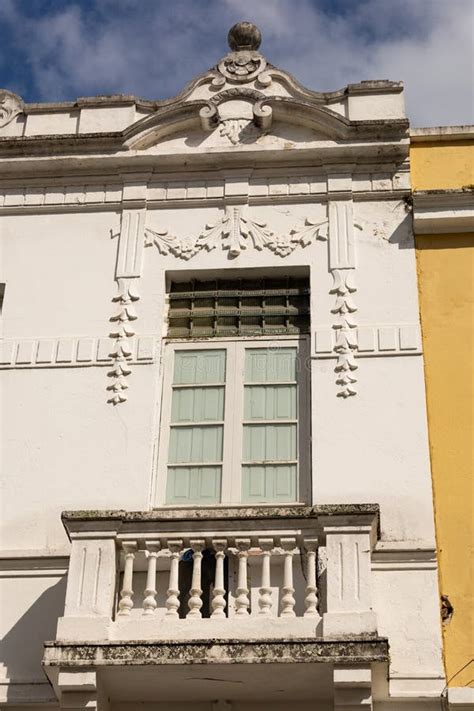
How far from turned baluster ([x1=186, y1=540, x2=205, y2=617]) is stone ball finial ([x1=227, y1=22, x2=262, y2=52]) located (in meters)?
6.36

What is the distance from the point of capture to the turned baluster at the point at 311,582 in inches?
400

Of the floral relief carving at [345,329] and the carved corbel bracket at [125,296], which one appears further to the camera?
the carved corbel bracket at [125,296]

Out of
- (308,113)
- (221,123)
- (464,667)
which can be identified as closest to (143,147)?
(221,123)

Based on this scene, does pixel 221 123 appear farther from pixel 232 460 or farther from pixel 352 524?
pixel 352 524

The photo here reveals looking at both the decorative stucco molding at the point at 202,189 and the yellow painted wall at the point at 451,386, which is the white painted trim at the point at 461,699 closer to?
the yellow painted wall at the point at 451,386

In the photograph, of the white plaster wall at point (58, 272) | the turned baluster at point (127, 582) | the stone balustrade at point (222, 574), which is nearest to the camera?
the stone balustrade at point (222, 574)

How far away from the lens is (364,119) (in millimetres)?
13742

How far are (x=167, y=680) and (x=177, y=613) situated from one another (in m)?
0.53

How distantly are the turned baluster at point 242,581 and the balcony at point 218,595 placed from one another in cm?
1

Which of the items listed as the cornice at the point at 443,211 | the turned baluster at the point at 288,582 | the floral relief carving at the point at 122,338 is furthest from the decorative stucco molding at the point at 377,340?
the turned baluster at the point at 288,582

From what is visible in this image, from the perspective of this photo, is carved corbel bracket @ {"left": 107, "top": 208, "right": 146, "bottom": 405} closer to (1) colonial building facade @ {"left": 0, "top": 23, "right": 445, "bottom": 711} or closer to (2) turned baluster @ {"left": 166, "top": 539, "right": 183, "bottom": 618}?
(1) colonial building facade @ {"left": 0, "top": 23, "right": 445, "bottom": 711}

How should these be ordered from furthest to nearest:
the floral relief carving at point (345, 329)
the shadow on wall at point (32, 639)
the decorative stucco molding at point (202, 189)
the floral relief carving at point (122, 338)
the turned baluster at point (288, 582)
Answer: the decorative stucco molding at point (202, 189), the floral relief carving at point (122, 338), the floral relief carving at point (345, 329), the shadow on wall at point (32, 639), the turned baluster at point (288, 582)

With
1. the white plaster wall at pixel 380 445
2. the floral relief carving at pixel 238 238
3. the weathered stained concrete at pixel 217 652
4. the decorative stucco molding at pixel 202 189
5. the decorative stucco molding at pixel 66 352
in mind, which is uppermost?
the decorative stucco molding at pixel 202 189

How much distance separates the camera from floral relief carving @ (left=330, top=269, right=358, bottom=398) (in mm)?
11992
